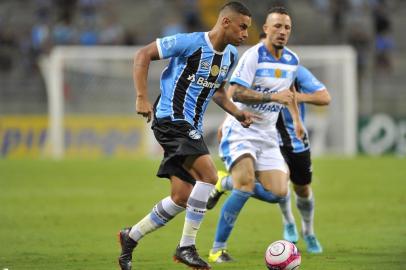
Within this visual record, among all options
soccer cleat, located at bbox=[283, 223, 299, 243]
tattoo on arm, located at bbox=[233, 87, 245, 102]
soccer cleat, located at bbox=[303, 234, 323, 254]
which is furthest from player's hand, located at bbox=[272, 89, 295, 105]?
soccer cleat, located at bbox=[283, 223, 299, 243]

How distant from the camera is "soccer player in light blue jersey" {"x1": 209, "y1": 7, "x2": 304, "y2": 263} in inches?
362

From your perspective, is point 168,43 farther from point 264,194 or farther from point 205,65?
point 264,194

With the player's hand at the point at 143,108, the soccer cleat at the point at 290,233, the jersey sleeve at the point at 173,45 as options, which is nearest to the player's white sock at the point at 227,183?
the soccer cleat at the point at 290,233

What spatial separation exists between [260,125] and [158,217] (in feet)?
6.82

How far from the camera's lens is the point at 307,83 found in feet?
33.1

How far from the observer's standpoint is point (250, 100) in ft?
30.3

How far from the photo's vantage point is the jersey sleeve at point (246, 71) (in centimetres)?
931

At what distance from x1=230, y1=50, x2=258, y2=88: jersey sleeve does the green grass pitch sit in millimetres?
1787

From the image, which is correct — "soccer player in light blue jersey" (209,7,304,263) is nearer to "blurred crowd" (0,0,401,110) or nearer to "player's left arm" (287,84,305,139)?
"player's left arm" (287,84,305,139)

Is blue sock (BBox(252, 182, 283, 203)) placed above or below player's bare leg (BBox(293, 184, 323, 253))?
above

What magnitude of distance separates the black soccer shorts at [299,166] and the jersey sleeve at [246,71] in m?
1.26

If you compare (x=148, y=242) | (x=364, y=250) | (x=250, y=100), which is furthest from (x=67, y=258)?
(x=364, y=250)

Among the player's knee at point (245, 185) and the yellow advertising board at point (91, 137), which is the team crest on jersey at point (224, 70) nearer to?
the player's knee at point (245, 185)

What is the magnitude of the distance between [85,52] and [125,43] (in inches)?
119
